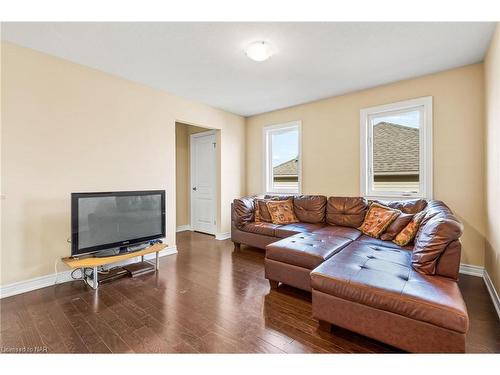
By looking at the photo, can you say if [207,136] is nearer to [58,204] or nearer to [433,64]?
[58,204]

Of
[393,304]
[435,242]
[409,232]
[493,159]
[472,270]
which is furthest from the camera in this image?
[472,270]

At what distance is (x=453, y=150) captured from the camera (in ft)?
9.59

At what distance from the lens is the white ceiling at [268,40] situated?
2.08 m

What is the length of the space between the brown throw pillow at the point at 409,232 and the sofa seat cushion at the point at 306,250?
50 centimetres

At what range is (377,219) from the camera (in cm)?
291

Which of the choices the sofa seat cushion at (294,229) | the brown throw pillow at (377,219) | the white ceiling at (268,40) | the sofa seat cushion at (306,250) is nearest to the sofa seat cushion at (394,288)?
the sofa seat cushion at (306,250)

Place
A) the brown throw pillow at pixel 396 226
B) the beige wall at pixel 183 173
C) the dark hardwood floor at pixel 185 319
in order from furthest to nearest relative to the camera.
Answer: the beige wall at pixel 183 173 < the brown throw pillow at pixel 396 226 < the dark hardwood floor at pixel 185 319

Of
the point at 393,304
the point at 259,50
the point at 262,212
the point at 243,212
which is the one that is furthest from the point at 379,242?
the point at 259,50

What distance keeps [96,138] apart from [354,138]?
3648mm

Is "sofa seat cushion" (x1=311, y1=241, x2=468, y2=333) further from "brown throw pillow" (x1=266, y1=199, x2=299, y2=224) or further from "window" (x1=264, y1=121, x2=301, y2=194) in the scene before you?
"window" (x1=264, y1=121, x2=301, y2=194)

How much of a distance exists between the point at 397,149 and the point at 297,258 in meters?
2.35

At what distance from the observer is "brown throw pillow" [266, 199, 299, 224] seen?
3.78 meters

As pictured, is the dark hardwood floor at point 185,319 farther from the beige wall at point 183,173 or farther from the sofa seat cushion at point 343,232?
the beige wall at point 183,173

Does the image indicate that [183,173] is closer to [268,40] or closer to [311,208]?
[311,208]
